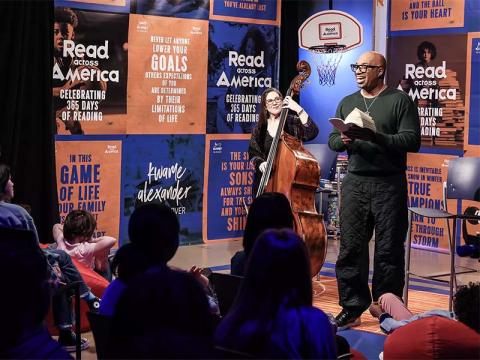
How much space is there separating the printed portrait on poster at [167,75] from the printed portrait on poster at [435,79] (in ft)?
6.68

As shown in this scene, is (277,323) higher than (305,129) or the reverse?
the reverse

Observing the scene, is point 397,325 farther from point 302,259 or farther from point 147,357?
point 147,357

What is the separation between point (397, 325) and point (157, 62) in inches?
204

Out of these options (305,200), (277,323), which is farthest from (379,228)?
(277,323)

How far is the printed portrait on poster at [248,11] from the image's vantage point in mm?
8680

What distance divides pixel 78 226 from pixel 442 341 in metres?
3.12

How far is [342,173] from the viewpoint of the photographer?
883 cm

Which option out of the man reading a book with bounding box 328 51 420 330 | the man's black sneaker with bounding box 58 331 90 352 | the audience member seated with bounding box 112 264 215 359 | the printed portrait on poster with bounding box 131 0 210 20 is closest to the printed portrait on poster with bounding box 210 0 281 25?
the printed portrait on poster with bounding box 131 0 210 20

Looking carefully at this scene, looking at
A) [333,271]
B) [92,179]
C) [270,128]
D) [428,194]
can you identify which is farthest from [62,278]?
[428,194]

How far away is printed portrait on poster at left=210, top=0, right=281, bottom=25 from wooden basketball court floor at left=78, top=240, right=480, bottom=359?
93.0 inches

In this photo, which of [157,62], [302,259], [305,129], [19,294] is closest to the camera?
[19,294]

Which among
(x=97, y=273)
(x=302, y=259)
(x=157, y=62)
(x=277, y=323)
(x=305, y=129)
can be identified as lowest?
(x=97, y=273)

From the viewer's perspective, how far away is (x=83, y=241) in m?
5.44

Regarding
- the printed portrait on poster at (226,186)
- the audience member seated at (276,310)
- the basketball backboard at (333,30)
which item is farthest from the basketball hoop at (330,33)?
the audience member seated at (276,310)
